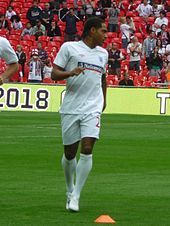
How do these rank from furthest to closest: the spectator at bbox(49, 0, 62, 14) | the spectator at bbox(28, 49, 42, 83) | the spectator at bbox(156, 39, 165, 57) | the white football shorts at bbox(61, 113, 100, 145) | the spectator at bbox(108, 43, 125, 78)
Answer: the spectator at bbox(49, 0, 62, 14) < the spectator at bbox(156, 39, 165, 57) < the spectator at bbox(108, 43, 125, 78) < the spectator at bbox(28, 49, 42, 83) < the white football shorts at bbox(61, 113, 100, 145)

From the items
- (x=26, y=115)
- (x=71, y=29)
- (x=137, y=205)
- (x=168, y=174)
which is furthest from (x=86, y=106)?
(x=71, y=29)

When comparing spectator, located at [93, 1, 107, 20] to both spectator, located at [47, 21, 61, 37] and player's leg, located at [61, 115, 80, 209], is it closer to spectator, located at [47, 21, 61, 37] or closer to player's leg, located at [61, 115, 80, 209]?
spectator, located at [47, 21, 61, 37]

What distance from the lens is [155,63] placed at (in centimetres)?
3844

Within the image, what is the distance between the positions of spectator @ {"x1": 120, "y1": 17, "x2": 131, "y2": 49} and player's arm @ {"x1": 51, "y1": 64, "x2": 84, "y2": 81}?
29.3m

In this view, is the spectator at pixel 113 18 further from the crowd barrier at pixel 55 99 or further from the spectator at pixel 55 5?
the crowd barrier at pixel 55 99

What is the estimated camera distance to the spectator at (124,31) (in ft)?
133

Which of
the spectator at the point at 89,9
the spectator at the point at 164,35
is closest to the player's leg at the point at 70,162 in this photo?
the spectator at the point at 164,35

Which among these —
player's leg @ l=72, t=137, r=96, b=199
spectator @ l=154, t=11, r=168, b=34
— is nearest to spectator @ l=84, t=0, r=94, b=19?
spectator @ l=154, t=11, r=168, b=34

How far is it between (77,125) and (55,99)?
2268 centimetres

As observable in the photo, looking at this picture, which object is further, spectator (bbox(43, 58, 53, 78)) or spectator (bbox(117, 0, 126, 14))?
spectator (bbox(117, 0, 126, 14))

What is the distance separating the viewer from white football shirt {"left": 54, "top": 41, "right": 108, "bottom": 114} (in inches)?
447

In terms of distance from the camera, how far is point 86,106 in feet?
37.2

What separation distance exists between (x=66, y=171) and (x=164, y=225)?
1.97 m

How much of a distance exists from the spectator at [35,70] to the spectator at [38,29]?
3847 millimetres
